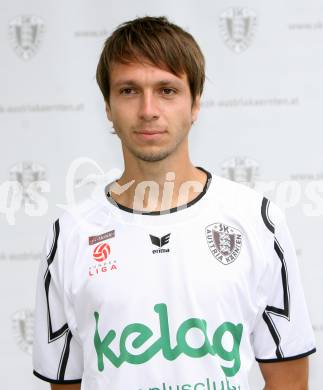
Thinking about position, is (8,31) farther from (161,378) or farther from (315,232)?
(161,378)

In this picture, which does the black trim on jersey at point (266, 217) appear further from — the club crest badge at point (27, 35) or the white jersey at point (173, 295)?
the club crest badge at point (27, 35)

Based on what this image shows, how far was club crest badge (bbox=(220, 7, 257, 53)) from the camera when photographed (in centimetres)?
250

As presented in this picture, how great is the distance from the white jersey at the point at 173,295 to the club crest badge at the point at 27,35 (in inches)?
53.1

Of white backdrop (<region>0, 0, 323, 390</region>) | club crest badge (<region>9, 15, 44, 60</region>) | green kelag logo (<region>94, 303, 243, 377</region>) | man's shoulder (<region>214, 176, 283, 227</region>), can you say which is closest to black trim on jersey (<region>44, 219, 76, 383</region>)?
green kelag logo (<region>94, 303, 243, 377</region>)

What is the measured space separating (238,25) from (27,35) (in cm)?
91

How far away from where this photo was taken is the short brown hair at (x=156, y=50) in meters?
1.33

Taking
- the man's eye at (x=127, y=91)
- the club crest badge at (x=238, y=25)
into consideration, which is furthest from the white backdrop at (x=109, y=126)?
the man's eye at (x=127, y=91)

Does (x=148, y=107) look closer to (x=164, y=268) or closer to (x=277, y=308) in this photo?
(x=164, y=268)

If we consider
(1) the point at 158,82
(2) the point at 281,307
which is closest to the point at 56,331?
(2) the point at 281,307

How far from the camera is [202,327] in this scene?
125 centimetres

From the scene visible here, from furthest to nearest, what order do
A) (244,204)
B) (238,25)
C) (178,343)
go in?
(238,25) < (244,204) < (178,343)

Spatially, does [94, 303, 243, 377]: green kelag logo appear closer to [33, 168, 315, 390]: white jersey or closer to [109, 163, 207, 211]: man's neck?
[33, 168, 315, 390]: white jersey

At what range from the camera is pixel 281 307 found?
52.9 inches

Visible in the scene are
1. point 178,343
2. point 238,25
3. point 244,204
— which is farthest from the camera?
point 238,25
